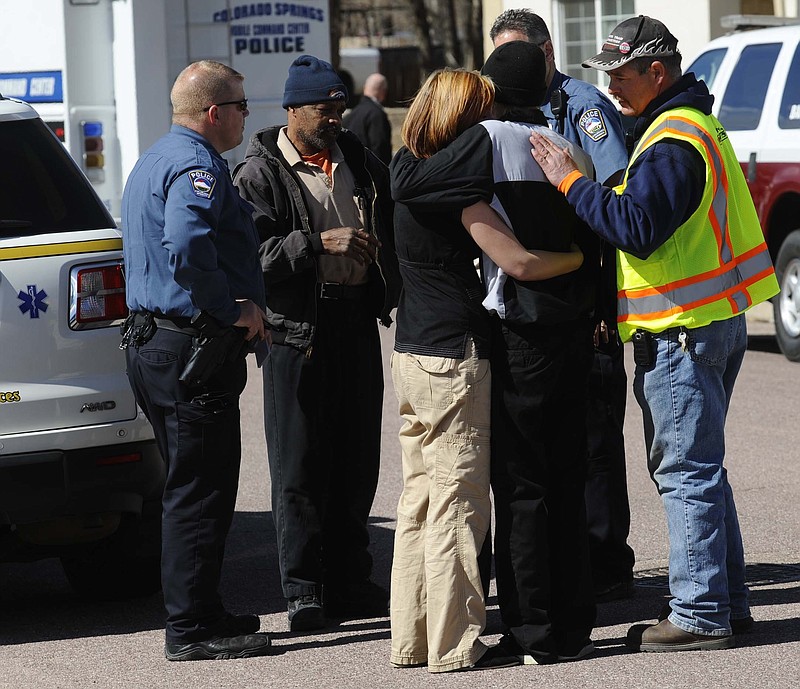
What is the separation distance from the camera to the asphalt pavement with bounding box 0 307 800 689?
182 inches

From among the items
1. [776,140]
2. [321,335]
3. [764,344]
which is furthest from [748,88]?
[321,335]

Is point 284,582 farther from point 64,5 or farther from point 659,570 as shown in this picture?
point 64,5

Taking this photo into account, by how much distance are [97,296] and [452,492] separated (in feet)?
4.59

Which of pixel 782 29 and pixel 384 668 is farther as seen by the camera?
pixel 782 29

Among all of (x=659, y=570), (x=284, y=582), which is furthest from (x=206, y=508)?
(x=659, y=570)

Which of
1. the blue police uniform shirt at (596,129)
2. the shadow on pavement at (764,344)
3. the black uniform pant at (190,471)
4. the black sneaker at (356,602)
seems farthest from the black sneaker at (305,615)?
the shadow on pavement at (764,344)

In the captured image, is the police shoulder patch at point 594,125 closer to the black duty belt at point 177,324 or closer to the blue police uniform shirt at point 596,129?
the blue police uniform shirt at point 596,129

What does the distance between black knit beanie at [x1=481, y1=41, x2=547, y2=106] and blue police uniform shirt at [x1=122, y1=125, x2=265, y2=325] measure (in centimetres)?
90

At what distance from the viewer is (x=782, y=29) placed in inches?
449

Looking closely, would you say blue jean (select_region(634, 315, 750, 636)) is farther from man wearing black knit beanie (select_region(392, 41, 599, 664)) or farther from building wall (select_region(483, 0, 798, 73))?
building wall (select_region(483, 0, 798, 73))

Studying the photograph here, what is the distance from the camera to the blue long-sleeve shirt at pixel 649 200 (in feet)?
14.7

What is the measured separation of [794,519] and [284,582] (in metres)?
2.40

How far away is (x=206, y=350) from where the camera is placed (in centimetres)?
479

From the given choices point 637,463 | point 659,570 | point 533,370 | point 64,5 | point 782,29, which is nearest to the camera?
point 533,370
